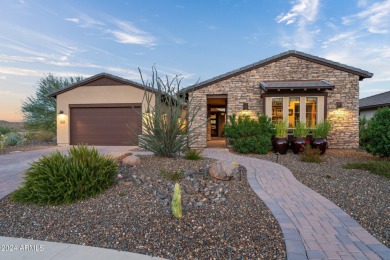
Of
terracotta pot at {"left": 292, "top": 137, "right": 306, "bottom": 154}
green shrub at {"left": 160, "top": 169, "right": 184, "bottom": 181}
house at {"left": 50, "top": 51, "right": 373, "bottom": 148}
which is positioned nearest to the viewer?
green shrub at {"left": 160, "top": 169, "right": 184, "bottom": 181}

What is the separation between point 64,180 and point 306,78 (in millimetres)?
12140

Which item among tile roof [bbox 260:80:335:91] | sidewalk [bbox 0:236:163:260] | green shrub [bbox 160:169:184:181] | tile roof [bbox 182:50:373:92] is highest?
tile roof [bbox 182:50:373:92]

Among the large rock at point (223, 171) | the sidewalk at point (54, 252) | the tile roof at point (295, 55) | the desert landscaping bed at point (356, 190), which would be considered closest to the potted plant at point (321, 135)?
the desert landscaping bed at point (356, 190)

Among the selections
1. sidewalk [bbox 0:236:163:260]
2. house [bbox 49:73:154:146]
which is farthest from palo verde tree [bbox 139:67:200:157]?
house [bbox 49:73:154:146]

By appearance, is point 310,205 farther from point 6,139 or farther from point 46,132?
point 46,132

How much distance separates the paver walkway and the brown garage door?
1051cm

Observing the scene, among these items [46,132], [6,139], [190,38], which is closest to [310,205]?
[190,38]

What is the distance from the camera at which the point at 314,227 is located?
10.7 feet

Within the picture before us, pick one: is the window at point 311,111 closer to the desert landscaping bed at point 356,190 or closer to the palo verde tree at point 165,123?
the desert landscaping bed at point 356,190

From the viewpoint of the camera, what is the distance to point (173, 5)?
37.8 feet

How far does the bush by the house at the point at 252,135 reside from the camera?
10.5 meters

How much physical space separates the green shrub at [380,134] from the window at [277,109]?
13.6 ft

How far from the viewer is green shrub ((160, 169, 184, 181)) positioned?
5.11 m

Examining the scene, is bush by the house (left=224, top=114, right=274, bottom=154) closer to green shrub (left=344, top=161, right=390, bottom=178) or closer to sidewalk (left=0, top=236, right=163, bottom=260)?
green shrub (left=344, top=161, right=390, bottom=178)
